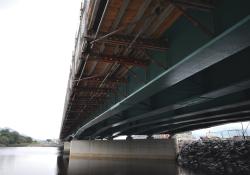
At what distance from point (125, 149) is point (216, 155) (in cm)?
1706

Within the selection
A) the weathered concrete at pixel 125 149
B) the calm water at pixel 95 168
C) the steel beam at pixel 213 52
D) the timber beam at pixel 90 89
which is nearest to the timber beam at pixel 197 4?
the steel beam at pixel 213 52

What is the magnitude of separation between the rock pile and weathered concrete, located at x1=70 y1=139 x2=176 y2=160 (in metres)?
2.99

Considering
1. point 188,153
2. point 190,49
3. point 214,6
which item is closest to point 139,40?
point 190,49

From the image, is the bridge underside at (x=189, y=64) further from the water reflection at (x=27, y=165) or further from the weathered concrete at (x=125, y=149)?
the weathered concrete at (x=125, y=149)

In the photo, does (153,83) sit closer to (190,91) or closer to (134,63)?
(134,63)

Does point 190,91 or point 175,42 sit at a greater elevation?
point 175,42

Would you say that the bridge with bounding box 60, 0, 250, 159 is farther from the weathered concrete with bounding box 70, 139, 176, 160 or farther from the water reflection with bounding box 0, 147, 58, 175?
the weathered concrete with bounding box 70, 139, 176, 160

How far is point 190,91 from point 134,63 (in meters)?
3.25

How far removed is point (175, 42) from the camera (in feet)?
31.1

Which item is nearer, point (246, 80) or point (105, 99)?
point (246, 80)

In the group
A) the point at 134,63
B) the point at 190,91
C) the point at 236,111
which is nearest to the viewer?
the point at 134,63

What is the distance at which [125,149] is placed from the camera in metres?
47.3

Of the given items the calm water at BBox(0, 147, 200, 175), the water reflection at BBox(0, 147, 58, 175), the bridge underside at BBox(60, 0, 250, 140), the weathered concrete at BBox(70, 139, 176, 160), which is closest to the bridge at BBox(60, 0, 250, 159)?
the bridge underside at BBox(60, 0, 250, 140)

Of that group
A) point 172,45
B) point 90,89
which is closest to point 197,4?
point 172,45
